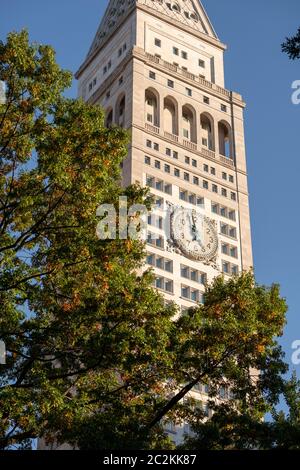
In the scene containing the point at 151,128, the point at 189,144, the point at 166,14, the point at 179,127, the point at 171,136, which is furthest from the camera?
the point at 166,14

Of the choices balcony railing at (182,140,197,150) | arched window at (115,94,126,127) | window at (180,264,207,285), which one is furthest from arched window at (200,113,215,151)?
window at (180,264,207,285)

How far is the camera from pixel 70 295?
27703 mm

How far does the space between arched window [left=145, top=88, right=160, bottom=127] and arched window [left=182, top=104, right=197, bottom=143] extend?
3440 millimetres

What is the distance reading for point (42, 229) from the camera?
27.9 m

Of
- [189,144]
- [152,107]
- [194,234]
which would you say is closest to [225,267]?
[194,234]

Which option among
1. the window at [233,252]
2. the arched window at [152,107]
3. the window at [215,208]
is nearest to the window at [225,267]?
the window at [233,252]

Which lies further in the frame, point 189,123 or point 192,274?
point 189,123

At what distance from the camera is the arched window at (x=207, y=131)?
8312 centimetres

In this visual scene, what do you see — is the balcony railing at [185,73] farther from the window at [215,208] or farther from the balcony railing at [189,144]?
the window at [215,208]

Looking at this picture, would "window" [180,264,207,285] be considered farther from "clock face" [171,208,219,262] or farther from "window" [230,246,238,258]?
"window" [230,246,238,258]

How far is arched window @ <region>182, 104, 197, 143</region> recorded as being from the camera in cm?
8250

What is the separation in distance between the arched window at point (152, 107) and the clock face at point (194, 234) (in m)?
10.7

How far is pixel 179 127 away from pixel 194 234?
13.2 meters

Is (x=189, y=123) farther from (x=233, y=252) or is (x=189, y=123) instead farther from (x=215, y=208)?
(x=233, y=252)
